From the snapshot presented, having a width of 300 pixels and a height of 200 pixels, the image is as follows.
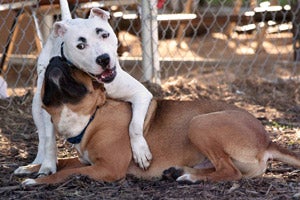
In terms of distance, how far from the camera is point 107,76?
4012 millimetres

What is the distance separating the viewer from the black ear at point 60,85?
3973 millimetres

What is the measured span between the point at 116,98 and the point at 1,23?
3424 millimetres

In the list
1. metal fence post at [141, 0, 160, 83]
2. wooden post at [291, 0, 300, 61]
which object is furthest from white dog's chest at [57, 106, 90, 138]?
wooden post at [291, 0, 300, 61]

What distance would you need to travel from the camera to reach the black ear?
13.0 feet

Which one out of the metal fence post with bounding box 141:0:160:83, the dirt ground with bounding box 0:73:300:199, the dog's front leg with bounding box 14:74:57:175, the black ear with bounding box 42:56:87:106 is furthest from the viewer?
the metal fence post with bounding box 141:0:160:83

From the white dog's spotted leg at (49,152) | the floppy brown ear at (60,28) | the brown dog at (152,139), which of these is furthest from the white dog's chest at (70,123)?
the floppy brown ear at (60,28)

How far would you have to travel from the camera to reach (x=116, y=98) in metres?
4.43

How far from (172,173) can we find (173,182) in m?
0.07

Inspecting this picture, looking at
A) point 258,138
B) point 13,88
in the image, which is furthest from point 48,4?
point 258,138

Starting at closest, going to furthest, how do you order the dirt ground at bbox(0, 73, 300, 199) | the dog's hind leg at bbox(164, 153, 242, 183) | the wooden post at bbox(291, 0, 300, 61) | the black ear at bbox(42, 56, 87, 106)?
the dirt ground at bbox(0, 73, 300, 199) < the black ear at bbox(42, 56, 87, 106) < the dog's hind leg at bbox(164, 153, 242, 183) < the wooden post at bbox(291, 0, 300, 61)

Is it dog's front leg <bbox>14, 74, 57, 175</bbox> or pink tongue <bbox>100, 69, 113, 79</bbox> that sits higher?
pink tongue <bbox>100, 69, 113, 79</bbox>

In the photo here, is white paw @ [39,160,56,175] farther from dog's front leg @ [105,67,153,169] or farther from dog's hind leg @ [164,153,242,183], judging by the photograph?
dog's hind leg @ [164,153,242,183]

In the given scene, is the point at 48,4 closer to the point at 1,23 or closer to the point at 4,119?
the point at 1,23

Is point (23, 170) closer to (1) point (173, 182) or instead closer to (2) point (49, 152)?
(2) point (49, 152)
